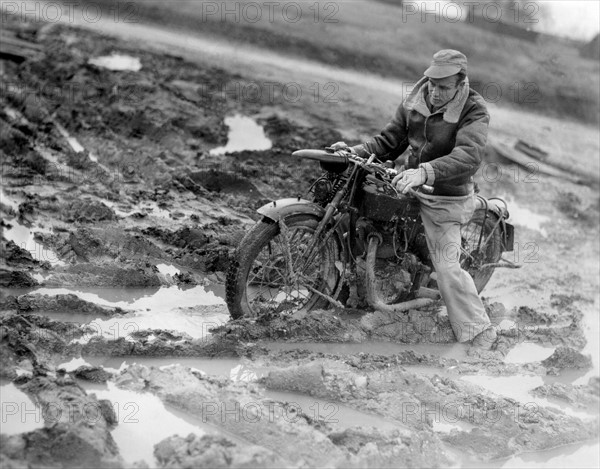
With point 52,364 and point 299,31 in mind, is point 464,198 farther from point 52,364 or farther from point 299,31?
point 299,31

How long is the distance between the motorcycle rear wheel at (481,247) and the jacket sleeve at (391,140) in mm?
974

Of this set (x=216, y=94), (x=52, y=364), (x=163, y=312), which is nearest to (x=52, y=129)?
(x=216, y=94)

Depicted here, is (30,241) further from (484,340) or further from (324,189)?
(484,340)

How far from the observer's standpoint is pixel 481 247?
670 centimetres

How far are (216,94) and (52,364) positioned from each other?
289 inches

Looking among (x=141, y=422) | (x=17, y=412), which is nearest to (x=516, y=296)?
(x=141, y=422)

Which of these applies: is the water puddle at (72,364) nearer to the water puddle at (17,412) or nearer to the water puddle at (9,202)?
the water puddle at (17,412)

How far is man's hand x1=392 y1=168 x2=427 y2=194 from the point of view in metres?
5.34

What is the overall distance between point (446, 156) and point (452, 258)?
2.78 ft

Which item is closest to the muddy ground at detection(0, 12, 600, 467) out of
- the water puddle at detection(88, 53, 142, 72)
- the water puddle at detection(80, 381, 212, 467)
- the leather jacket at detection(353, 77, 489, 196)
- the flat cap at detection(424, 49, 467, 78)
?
the water puddle at detection(80, 381, 212, 467)

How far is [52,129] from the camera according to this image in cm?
941

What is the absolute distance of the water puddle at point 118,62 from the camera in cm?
1207

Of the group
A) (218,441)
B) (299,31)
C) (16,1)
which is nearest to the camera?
(218,441)

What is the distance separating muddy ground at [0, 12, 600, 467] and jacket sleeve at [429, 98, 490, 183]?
1215 millimetres
